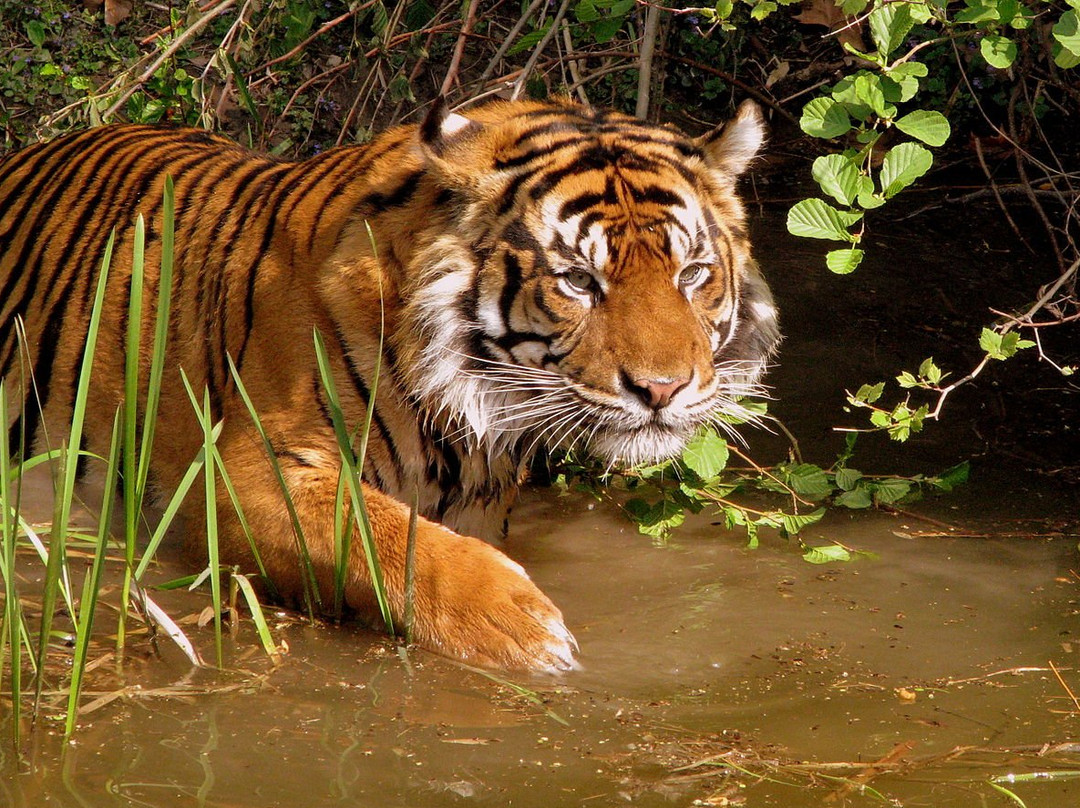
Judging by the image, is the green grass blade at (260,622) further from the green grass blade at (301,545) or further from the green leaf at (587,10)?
the green leaf at (587,10)

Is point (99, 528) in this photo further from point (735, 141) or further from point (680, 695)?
point (735, 141)

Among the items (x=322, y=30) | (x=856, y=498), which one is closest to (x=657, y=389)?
(x=856, y=498)

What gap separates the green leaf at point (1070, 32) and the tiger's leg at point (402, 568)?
1.43m

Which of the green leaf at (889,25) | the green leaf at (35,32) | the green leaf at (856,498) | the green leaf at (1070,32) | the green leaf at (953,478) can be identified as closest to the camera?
the green leaf at (1070,32)

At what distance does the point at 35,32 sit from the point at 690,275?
14.6 ft

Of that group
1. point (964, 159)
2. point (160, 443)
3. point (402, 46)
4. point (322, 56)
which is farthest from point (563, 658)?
point (322, 56)

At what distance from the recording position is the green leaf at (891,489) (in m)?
3.45

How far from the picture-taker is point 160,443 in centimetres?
338

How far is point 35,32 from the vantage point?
246 inches

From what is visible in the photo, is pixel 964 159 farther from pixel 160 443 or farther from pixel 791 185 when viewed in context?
pixel 160 443

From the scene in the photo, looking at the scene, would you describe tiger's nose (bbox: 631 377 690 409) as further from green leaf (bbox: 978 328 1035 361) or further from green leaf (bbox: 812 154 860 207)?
green leaf (bbox: 978 328 1035 361)

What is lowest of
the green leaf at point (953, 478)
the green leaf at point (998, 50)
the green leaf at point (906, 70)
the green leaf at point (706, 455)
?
the green leaf at point (953, 478)

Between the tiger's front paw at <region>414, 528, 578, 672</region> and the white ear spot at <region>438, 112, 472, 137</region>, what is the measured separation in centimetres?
87

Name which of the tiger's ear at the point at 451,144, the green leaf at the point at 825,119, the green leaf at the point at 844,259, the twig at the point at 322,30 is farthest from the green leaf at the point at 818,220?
the twig at the point at 322,30
